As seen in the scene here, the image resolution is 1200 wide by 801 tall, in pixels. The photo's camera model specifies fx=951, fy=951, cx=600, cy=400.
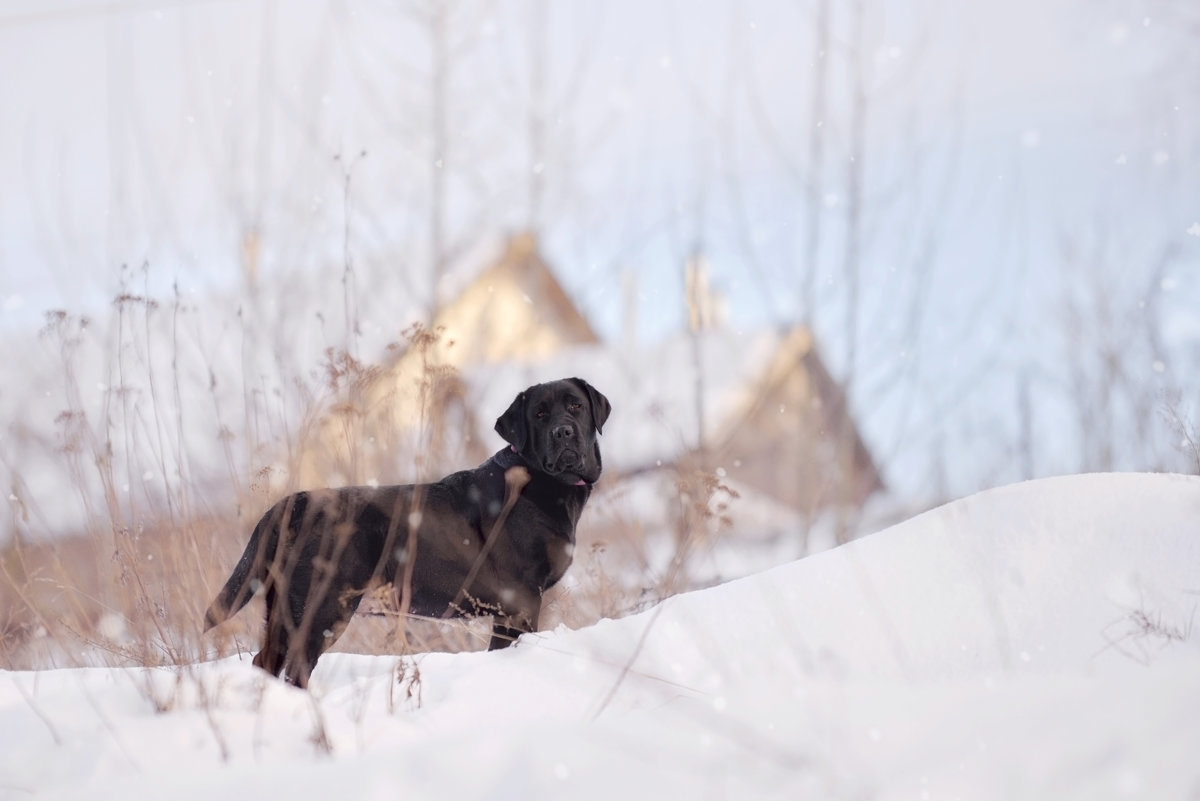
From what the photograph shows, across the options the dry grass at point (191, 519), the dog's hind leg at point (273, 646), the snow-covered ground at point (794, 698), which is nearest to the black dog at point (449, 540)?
the dog's hind leg at point (273, 646)

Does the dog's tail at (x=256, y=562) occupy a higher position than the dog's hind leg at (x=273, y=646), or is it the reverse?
the dog's tail at (x=256, y=562)

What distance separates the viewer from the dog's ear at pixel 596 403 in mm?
4441

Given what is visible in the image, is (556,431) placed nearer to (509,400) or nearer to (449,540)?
(449,540)

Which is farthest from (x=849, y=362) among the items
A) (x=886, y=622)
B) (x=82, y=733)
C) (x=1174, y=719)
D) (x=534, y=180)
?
(x=82, y=733)

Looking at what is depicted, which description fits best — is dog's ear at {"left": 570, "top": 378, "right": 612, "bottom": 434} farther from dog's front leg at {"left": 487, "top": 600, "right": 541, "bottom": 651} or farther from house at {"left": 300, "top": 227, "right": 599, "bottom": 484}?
dog's front leg at {"left": 487, "top": 600, "right": 541, "bottom": 651}

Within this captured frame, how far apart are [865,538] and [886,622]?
0.72 m

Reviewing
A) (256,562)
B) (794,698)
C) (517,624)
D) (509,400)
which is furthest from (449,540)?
(509,400)

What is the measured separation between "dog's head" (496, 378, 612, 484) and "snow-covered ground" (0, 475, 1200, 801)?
77cm

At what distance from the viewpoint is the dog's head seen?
416cm

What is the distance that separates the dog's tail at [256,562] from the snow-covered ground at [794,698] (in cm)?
47

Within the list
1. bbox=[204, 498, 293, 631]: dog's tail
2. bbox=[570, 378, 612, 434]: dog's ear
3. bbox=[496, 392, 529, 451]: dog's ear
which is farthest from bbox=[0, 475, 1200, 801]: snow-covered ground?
bbox=[570, 378, 612, 434]: dog's ear

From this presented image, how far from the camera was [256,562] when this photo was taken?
3576mm

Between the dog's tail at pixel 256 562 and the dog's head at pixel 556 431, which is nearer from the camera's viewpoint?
the dog's tail at pixel 256 562

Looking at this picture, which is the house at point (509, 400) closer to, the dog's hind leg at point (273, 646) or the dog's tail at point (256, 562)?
the dog's tail at point (256, 562)
